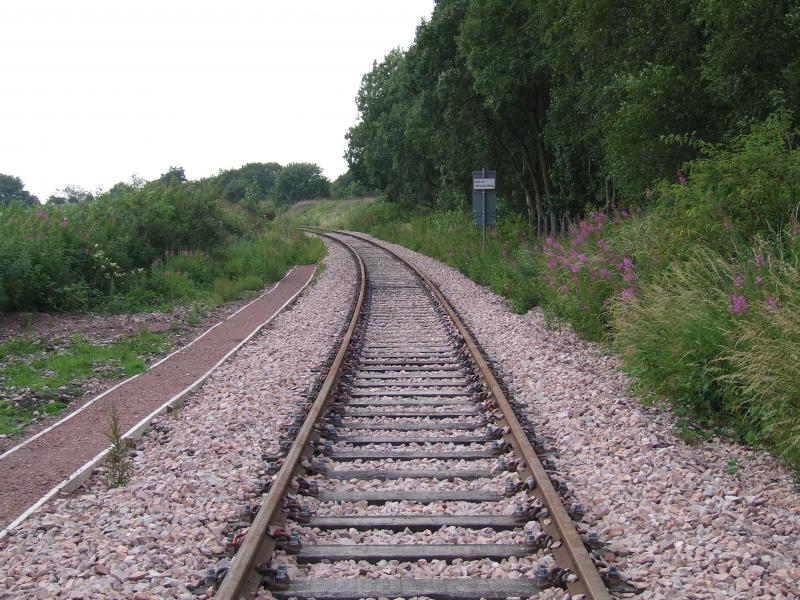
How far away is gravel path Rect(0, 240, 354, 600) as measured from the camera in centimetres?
420

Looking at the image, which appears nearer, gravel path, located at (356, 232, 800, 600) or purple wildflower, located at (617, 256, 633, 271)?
gravel path, located at (356, 232, 800, 600)

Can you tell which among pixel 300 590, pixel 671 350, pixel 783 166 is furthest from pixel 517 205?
pixel 300 590

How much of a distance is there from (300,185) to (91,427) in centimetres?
9561

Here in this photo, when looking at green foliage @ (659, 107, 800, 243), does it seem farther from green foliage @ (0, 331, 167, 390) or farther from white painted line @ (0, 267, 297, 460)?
green foliage @ (0, 331, 167, 390)

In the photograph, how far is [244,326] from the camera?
14055mm

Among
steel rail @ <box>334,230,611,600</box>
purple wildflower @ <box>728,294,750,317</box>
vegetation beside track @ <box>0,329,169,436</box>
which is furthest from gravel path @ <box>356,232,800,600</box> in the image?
vegetation beside track @ <box>0,329,169,436</box>

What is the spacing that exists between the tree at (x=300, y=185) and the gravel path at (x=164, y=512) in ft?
307

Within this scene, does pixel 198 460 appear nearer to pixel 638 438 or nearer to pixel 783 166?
pixel 638 438

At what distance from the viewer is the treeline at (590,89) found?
11.6m

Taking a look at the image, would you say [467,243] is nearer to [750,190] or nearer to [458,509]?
[750,190]

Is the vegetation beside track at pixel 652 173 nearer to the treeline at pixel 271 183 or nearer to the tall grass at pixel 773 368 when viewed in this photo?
the tall grass at pixel 773 368

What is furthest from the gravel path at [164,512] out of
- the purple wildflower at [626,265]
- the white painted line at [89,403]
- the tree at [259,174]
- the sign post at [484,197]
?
A: the tree at [259,174]

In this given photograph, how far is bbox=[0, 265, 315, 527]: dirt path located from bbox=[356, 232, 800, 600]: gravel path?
4.06 metres

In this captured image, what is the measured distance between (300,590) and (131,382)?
6.41 m
